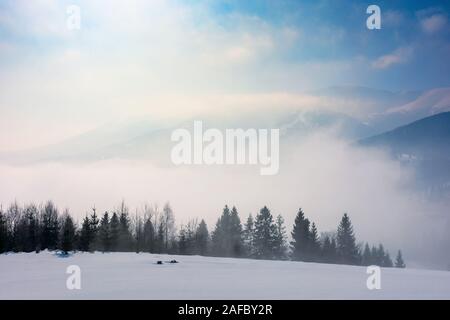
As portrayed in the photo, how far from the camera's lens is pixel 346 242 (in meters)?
50.0

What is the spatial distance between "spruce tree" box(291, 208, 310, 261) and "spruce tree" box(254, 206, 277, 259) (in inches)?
117

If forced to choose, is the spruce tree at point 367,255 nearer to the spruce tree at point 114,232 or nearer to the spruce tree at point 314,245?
the spruce tree at point 314,245

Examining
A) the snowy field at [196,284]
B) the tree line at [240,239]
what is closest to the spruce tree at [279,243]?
the tree line at [240,239]

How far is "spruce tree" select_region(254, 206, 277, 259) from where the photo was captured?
46.2m

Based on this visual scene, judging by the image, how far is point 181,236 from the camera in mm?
47250

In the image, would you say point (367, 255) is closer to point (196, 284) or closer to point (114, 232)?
point (114, 232)

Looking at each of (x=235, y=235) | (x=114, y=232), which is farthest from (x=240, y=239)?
(x=114, y=232)

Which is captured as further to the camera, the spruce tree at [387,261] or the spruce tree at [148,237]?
the spruce tree at [387,261]

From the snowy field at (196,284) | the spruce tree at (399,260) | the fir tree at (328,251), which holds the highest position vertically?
the snowy field at (196,284)

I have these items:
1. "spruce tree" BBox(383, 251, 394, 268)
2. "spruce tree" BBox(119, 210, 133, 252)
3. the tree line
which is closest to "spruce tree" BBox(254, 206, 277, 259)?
the tree line

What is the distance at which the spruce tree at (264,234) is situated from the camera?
4619 centimetres

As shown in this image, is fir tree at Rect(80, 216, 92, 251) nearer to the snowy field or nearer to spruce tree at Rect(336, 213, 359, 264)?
the snowy field

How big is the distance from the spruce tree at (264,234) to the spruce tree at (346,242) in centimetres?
965

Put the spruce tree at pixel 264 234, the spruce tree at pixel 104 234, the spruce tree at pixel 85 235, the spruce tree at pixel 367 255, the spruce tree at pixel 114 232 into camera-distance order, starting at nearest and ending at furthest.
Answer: the spruce tree at pixel 85 235
the spruce tree at pixel 104 234
the spruce tree at pixel 114 232
the spruce tree at pixel 264 234
the spruce tree at pixel 367 255
